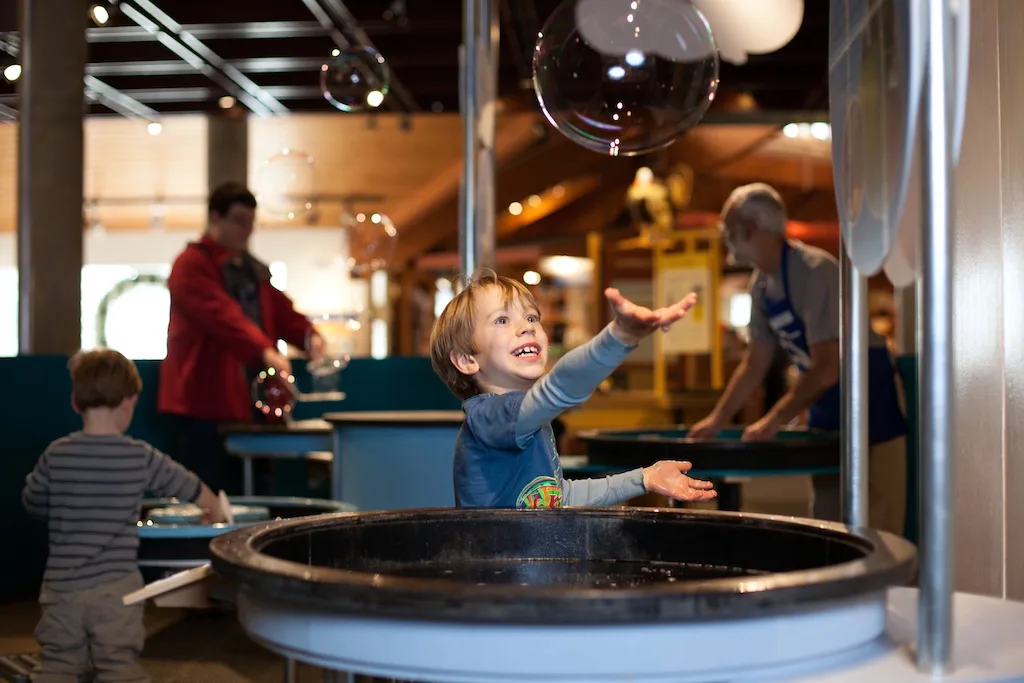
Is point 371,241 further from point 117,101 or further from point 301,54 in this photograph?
point 117,101

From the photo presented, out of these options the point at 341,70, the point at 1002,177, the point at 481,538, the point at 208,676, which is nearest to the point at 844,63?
the point at 481,538

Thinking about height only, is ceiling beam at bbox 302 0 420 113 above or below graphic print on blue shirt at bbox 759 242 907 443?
above

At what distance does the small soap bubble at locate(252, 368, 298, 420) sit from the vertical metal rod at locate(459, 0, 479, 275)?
932mm

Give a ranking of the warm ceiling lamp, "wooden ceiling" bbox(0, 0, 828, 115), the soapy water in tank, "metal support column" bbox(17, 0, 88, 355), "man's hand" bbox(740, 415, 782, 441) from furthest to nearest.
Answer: "wooden ceiling" bbox(0, 0, 828, 115)
"metal support column" bbox(17, 0, 88, 355)
"man's hand" bbox(740, 415, 782, 441)
the warm ceiling lamp
the soapy water in tank

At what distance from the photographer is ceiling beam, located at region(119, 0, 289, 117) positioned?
956 cm

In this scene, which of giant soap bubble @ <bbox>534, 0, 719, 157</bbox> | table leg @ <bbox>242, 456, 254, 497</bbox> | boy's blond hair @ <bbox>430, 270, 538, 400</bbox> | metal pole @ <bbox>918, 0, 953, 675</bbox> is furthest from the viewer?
table leg @ <bbox>242, 456, 254, 497</bbox>

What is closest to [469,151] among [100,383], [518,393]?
[100,383]

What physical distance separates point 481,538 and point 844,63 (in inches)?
29.1

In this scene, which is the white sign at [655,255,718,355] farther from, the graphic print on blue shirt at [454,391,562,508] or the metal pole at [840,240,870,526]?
the metal pole at [840,240,870,526]

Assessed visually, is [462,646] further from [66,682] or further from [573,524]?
[66,682]

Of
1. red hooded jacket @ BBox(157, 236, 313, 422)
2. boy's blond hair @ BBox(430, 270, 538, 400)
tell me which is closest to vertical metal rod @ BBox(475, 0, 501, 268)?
red hooded jacket @ BBox(157, 236, 313, 422)

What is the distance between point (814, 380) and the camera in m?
3.87

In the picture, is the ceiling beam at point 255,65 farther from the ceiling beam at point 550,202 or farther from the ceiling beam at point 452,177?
the ceiling beam at point 550,202

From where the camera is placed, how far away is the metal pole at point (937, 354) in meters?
1.12
